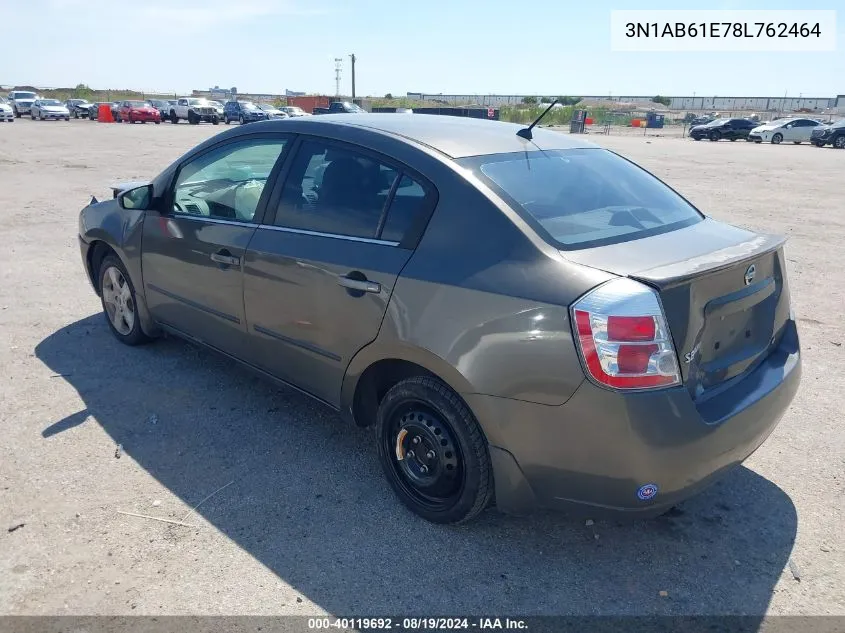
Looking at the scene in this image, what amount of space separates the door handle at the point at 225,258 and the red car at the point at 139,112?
150 ft

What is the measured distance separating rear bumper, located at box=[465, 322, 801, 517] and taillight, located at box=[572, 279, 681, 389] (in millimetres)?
60

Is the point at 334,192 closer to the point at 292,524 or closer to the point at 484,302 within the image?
the point at 484,302

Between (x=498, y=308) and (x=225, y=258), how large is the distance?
1.89 m

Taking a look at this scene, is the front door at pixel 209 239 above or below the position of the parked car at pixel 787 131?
Answer: below

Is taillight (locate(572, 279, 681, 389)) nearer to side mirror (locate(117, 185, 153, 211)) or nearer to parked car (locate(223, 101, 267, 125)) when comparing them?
side mirror (locate(117, 185, 153, 211))

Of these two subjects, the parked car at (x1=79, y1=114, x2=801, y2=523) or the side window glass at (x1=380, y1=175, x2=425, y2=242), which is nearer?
the parked car at (x1=79, y1=114, x2=801, y2=523)

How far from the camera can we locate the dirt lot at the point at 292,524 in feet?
8.49

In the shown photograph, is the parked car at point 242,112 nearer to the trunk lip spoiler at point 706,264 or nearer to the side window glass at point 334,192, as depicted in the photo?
the side window glass at point 334,192

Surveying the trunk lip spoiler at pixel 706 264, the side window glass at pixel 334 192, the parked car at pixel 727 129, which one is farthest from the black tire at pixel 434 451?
the parked car at pixel 727 129

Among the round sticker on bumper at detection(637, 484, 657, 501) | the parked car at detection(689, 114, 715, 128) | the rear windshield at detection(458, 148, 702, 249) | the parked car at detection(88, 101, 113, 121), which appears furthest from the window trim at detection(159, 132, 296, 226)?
the parked car at detection(88, 101, 113, 121)

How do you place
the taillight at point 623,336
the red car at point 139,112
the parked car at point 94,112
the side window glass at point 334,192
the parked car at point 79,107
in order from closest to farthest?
the taillight at point 623,336
the side window glass at point 334,192
the red car at point 139,112
the parked car at point 94,112
the parked car at point 79,107

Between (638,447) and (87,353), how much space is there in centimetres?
416

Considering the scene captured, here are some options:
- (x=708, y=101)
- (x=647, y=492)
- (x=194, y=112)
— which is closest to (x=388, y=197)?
(x=647, y=492)

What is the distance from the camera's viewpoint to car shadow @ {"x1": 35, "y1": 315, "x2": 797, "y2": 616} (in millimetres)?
2596
